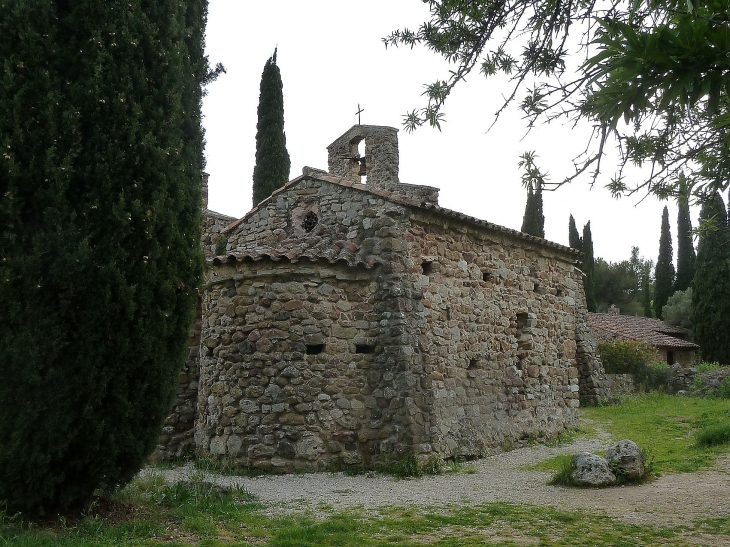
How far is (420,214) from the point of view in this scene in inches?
391

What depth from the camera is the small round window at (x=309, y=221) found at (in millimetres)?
10750

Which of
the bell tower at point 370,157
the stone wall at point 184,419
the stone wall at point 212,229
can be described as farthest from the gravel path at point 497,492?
the bell tower at point 370,157

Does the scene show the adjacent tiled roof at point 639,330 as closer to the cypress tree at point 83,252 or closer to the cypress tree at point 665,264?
the cypress tree at point 665,264

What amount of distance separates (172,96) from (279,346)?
160 inches

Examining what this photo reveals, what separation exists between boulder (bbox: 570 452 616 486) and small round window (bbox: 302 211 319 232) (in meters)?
5.54

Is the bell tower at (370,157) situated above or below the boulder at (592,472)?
above

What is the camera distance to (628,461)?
25.5 feet

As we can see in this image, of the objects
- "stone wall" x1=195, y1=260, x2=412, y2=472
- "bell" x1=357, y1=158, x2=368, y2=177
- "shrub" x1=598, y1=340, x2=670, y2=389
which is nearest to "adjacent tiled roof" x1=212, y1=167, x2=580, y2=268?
"stone wall" x1=195, y1=260, x2=412, y2=472

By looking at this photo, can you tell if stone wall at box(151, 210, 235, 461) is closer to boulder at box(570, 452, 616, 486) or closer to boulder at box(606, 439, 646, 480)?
boulder at box(570, 452, 616, 486)

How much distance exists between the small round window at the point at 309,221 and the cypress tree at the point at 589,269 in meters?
21.7

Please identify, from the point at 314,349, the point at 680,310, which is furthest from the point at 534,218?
the point at 314,349

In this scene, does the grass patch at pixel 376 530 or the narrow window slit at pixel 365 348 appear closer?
the grass patch at pixel 376 530

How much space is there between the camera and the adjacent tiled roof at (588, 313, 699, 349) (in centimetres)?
2528

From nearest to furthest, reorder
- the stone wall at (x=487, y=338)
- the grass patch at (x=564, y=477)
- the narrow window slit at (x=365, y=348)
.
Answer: the grass patch at (x=564, y=477)
the narrow window slit at (x=365, y=348)
the stone wall at (x=487, y=338)
